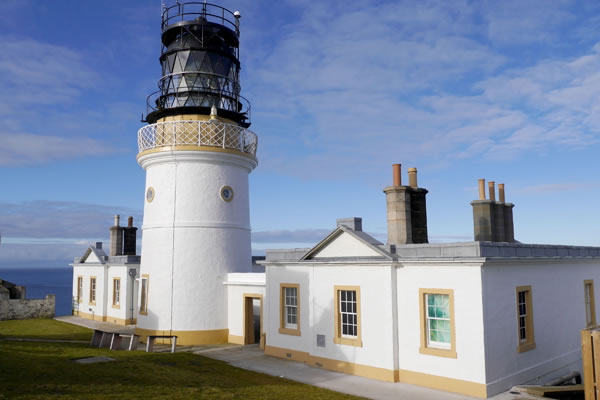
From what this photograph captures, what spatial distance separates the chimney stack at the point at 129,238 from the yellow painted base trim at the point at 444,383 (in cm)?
2249

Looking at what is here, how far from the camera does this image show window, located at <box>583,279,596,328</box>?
57.1ft

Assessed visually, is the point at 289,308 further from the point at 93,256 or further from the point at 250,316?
the point at 93,256

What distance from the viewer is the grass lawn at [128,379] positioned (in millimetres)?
10000

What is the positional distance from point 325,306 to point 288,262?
7.83ft

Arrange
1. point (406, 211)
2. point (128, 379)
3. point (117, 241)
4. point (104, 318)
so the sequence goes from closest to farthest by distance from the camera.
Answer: point (128, 379) < point (406, 211) < point (104, 318) < point (117, 241)

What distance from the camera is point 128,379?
11672mm

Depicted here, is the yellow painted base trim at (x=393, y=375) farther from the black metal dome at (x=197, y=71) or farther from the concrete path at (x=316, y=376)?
the black metal dome at (x=197, y=71)

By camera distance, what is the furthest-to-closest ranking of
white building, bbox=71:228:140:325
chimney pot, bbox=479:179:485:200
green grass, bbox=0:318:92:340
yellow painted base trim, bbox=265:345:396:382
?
white building, bbox=71:228:140:325 < green grass, bbox=0:318:92:340 < chimney pot, bbox=479:179:485:200 < yellow painted base trim, bbox=265:345:396:382

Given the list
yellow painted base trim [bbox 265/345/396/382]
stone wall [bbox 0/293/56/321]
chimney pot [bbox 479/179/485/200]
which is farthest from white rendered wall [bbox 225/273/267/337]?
stone wall [bbox 0/293/56/321]

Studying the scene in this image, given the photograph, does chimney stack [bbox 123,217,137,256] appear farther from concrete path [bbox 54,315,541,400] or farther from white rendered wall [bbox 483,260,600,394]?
white rendered wall [bbox 483,260,600,394]

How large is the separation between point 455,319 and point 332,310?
14.4 feet

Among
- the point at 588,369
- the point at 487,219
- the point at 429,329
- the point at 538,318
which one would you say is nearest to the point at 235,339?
the point at 429,329

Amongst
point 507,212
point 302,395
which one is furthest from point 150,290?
point 507,212

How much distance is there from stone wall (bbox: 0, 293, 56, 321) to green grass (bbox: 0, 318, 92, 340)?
1.49m
